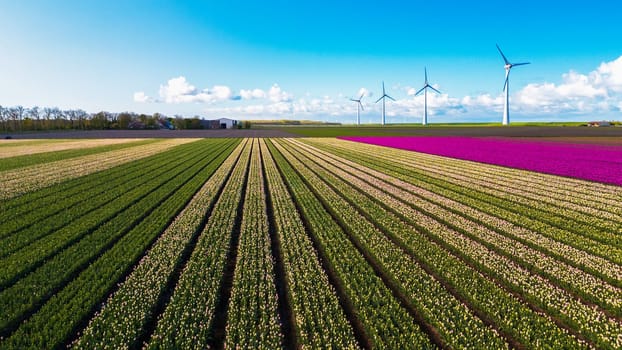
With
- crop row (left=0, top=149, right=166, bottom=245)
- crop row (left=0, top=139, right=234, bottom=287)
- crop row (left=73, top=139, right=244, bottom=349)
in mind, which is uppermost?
crop row (left=0, top=149, right=166, bottom=245)

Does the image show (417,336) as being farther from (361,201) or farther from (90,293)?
(361,201)

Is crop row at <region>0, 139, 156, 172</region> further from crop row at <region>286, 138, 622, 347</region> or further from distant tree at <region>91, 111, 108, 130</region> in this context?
distant tree at <region>91, 111, 108, 130</region>

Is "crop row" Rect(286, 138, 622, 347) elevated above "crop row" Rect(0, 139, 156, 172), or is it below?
below

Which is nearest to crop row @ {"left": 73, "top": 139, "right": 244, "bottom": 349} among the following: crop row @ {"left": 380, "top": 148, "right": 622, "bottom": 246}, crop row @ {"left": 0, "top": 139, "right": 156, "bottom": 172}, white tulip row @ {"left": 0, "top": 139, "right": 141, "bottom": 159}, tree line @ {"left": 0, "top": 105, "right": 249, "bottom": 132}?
crop row @ {"left": 380, "top": 148, "right": 622, "bottom": 246}

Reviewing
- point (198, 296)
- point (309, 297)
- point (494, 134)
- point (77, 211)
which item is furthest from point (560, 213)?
point (494, 134)

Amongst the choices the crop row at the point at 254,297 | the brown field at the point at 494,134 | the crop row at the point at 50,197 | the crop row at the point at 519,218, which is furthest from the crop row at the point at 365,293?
the brown field at the point at 494,134

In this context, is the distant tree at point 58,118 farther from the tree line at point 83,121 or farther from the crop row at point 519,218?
the crop row at point 519,218

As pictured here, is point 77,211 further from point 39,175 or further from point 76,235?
point 39,175
